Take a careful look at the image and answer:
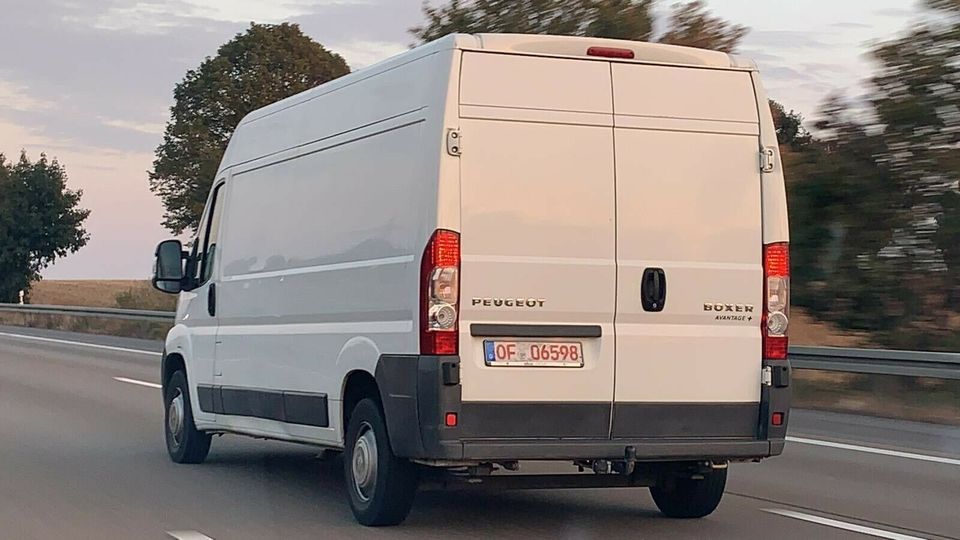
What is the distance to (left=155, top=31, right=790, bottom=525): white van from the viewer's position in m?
7.45

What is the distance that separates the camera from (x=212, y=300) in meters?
10.5

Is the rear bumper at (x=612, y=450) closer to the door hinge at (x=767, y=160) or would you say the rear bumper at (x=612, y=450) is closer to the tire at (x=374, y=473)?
the tire at (x=374, y=473)

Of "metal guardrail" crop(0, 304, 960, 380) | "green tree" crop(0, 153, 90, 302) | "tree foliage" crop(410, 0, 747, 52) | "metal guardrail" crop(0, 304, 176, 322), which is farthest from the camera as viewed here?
"green tree" crop(0, 153, 90, 302)

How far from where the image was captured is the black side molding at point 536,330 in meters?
7.45

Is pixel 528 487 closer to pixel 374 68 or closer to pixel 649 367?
pixel 649 367

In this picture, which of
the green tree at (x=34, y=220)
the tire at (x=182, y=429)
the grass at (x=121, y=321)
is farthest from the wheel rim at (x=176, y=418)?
the green tree at (x=34, y=220)

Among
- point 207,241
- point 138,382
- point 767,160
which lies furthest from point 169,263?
point 138,382

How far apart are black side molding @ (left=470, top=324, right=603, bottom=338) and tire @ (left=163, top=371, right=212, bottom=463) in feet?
13.6

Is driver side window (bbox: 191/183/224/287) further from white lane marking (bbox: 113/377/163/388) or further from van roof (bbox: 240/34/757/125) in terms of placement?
white lane marking (bbox: 113/377/163/388)

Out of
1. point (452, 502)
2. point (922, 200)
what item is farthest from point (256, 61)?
point (452, 502)

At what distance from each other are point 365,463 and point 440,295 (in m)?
1.26

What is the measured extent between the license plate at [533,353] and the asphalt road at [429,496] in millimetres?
1013

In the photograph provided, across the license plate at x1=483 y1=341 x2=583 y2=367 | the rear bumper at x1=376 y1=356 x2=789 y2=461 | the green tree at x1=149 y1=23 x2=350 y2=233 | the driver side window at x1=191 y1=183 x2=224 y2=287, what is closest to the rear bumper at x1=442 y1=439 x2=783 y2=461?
the rear bumper at x1=376 y1=356 x2=789 y2=461

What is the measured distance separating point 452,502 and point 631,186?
2499 mm
